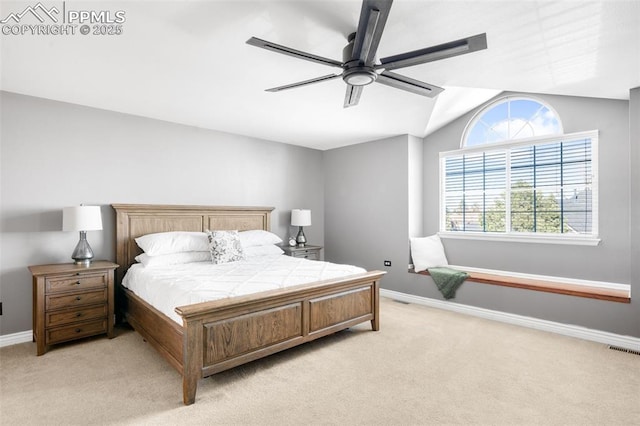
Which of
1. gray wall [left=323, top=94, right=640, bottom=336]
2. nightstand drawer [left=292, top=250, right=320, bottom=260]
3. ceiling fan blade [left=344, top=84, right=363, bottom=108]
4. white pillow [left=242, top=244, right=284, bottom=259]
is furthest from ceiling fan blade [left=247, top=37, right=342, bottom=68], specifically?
nightstand drawer [left=292, top=250, right=320, bottom=260]

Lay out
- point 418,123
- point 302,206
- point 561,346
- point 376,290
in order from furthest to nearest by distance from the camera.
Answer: point 302,206 → point 418,123 → point 376,290 → point 561,346

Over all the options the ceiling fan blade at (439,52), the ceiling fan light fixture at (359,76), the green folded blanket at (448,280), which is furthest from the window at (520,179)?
the ceiling fan light fixture at (359,76)

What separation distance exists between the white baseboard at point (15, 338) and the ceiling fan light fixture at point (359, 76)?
377 centimetres

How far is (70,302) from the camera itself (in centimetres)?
302

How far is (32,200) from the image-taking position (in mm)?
3221

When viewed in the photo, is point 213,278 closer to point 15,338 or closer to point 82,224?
point 82,224

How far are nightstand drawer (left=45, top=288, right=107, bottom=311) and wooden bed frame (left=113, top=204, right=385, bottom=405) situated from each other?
0.84 feet

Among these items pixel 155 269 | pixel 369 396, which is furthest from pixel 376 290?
pixel 155 269

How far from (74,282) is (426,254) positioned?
4095mm

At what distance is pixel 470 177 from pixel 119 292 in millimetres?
4658

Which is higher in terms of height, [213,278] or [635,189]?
[635,189]

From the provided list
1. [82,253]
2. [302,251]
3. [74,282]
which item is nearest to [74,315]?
[74,282]

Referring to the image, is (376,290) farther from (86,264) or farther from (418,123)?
(86,264)

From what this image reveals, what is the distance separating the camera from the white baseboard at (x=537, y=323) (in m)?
3.09
